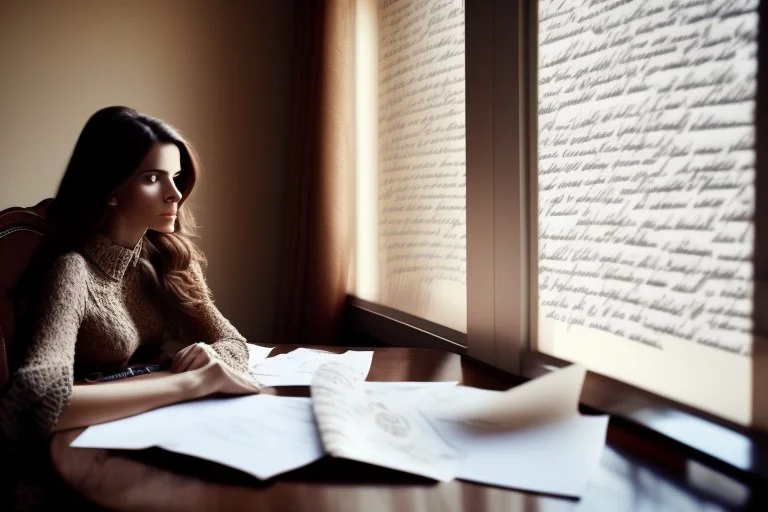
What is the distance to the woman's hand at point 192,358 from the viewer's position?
979 millimetres

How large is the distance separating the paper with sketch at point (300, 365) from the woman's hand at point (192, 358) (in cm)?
8

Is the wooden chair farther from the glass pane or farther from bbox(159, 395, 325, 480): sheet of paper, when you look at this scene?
the glass pane

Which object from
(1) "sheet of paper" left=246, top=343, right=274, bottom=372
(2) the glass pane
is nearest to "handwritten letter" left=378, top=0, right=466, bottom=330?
(2) the glass pane

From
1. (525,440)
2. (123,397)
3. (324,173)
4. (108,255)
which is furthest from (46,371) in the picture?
(324,173)

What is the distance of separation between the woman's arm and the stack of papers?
17 mm

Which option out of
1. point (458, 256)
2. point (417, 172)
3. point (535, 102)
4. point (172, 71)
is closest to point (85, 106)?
point (172, 71)

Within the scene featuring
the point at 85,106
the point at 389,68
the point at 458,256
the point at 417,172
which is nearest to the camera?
the point at 458,256

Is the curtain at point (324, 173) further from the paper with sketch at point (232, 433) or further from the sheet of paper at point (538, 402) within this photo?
the sheet of paper at point (538, 402)

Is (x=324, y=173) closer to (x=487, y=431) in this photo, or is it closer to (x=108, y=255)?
(x=108, y=255)

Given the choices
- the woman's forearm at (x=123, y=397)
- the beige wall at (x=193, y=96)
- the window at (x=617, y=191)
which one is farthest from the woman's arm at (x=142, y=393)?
the beige wall at (x=193, y=96)

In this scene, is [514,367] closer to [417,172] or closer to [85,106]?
[417,172]

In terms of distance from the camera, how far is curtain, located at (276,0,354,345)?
198 centimetres

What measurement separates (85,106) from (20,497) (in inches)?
69.2

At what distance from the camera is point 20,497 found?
27.5 inches
